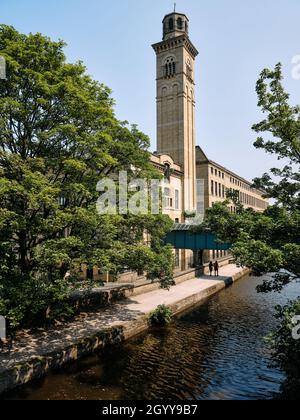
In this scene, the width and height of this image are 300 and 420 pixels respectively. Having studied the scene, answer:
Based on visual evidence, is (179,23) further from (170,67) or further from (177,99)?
(177,99)

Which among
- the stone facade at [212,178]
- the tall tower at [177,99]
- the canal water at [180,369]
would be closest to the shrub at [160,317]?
the canal water at [180,369]

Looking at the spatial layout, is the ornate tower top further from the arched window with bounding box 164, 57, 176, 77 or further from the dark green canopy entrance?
the dark green canopy entrance

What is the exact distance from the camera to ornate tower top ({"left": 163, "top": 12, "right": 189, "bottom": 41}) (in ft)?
141

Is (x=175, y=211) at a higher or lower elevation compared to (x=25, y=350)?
higher

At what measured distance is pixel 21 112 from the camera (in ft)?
41.4

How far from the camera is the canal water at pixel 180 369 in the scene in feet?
34.9

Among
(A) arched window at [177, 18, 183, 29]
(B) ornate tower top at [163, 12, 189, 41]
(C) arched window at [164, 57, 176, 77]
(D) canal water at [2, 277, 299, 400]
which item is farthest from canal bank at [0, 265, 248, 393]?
(A) arched window at [177, 18, 183, 29]

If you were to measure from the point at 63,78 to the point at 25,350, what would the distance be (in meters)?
12.3

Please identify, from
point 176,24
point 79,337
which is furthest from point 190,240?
point 176,24

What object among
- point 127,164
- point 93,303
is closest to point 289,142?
point 127,164

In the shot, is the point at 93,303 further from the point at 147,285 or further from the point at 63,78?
the point at 63,78

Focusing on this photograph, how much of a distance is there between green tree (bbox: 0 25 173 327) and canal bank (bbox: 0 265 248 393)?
1.59m

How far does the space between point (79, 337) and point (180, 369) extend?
5.00 m

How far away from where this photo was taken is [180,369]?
12570 mm
